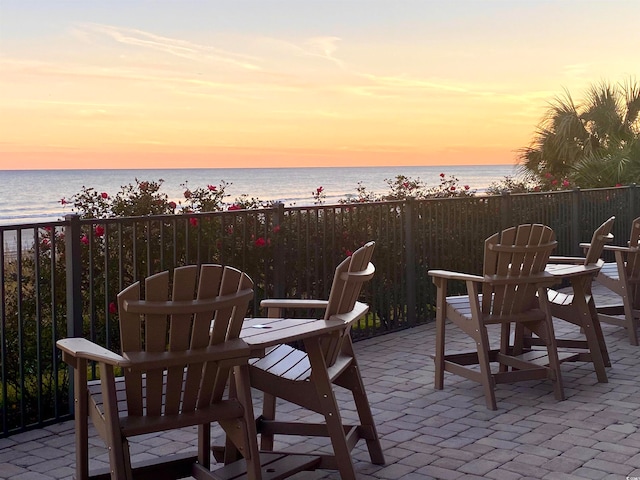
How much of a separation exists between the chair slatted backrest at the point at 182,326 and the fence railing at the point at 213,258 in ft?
6.68

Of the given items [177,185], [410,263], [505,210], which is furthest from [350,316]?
[177,185]

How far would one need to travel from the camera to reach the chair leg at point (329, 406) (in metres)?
4.04

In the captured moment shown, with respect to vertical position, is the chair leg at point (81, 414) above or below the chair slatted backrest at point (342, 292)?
below

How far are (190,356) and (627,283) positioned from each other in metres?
5.48

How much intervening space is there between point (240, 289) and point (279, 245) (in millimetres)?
3769

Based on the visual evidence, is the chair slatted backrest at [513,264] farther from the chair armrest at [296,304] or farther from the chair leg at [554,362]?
the chair armrest at [296,304]

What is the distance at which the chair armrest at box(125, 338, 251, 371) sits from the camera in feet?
11.2

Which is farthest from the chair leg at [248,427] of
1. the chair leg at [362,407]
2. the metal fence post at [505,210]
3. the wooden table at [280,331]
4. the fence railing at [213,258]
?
the metal fence post at [505,210]

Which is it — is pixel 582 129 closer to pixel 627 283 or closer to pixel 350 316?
pixel 627 283

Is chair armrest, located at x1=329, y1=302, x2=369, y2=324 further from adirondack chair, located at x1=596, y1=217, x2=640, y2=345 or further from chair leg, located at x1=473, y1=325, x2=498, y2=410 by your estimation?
adirondack chair, located at x1=596, y1=217, x2=640, y2=345

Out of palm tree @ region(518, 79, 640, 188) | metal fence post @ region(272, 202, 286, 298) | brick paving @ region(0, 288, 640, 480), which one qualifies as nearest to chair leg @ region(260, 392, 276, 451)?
brick paving @ region(0, 288, 640, 480)

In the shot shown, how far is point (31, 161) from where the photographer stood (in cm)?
5128

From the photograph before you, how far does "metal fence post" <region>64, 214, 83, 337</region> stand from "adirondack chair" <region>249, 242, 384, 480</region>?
1678mm

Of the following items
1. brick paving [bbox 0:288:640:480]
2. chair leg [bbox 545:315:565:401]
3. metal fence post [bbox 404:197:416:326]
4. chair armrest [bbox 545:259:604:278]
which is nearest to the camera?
brick paving [bbox 0:288:640:480]
